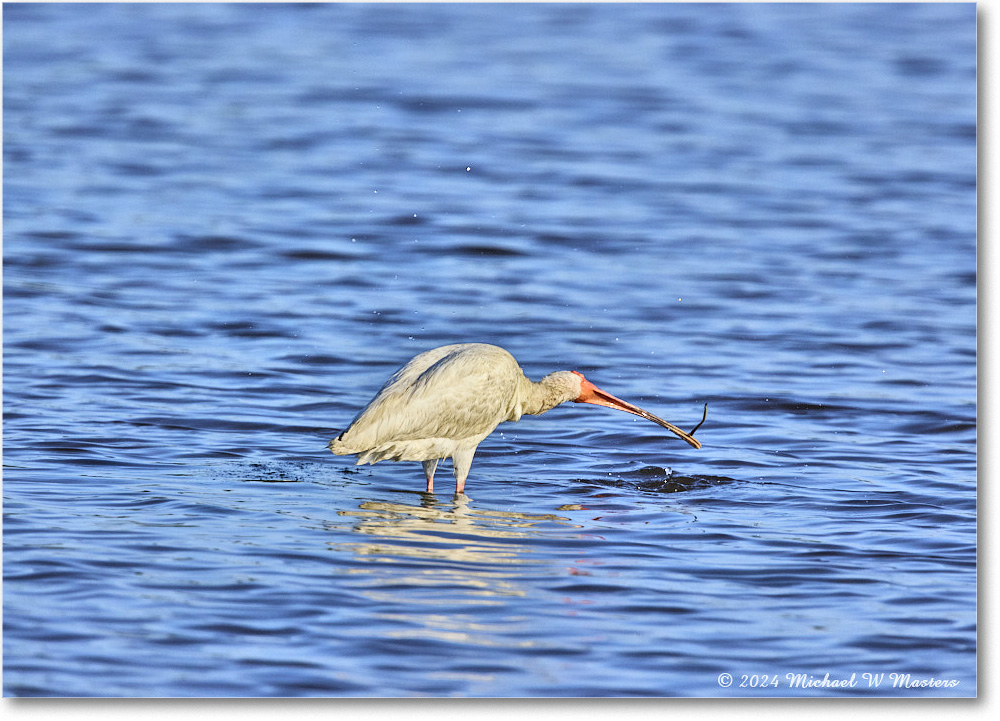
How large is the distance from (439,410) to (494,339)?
3.39 meters

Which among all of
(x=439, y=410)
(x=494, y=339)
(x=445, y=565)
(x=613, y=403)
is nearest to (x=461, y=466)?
(x=439, y=410)

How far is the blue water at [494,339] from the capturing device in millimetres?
6094

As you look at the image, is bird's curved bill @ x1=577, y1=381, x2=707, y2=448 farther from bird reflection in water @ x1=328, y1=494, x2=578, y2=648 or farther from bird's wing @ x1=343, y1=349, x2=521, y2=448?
bird reflection in water @ x1=328, y1=494, x2=578, y2=648

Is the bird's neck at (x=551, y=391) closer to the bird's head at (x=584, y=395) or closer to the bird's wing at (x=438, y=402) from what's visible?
the bird's head at (x=584, y=395)

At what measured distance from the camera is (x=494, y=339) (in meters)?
11.5

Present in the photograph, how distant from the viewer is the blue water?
609 centimetres

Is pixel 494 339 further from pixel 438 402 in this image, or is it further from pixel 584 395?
pixel 438 402

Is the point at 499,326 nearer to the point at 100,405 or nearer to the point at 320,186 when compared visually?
the point at 100,405

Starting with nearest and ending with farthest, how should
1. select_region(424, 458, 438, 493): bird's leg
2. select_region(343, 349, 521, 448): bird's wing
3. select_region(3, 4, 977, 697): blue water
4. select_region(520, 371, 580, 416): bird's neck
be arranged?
1. select_region(3, 4, 977, 697): blue water
2. select_region(343, 349, 521, 448): bird's wing
3. select_region(424, 458, 438, 493): bird's leg
4. select_region(520, 371, 580, 416): bird's neck

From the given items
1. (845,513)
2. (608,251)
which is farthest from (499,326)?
(845,513)

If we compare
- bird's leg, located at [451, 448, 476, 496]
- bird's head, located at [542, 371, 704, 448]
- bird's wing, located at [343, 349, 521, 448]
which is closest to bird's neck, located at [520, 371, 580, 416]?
bird's head, located at [542, 371, 704, 448]

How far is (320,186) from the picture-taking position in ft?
52.4

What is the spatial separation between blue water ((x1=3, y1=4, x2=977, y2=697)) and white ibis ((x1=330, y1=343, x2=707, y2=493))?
30cm

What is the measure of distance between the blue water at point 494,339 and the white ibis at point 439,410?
0.30 meters
